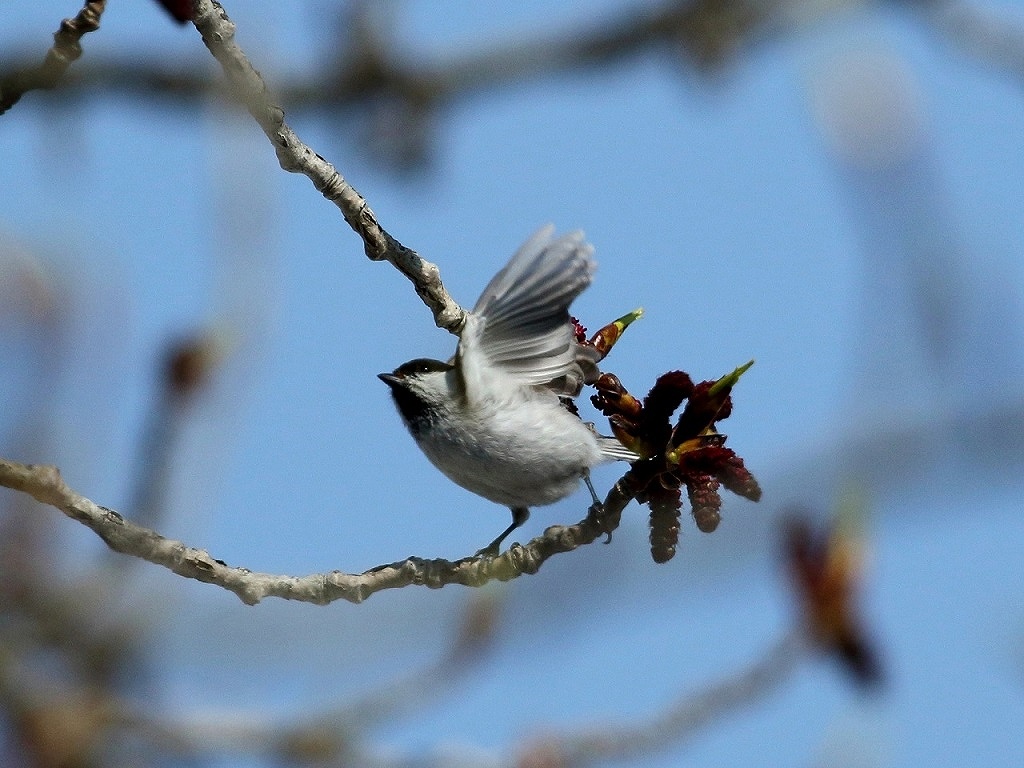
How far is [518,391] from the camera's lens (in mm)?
3973

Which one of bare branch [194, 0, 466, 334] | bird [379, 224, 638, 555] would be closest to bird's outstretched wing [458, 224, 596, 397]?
bird [379, 224, 638, 555]

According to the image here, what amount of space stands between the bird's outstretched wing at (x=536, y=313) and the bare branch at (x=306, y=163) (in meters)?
0.25

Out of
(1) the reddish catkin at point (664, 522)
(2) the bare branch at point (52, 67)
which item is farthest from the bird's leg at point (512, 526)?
(2) the bare branch at point (52, 67)

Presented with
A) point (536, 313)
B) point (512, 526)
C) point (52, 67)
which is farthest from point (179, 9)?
point (512, 526)

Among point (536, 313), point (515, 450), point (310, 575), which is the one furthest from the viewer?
point (515, 450)

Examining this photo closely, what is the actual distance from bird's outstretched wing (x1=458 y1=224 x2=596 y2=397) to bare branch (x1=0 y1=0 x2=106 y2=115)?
1.28 m

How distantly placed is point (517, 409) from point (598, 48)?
2.28 metres

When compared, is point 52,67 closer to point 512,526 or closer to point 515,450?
point 515,450

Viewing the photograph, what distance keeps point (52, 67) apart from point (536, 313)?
1470 millimetres

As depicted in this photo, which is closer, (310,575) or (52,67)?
(52,67)

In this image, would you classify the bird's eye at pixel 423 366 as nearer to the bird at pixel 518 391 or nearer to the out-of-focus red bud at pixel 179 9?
the bird at pixel 518 391

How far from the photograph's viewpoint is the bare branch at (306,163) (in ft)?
8.69

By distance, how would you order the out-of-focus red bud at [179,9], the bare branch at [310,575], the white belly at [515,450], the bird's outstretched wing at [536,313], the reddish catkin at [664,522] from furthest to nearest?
the white belly at [515,450] < the bird's outstretched wing at [536,313] < the reddish catkin at [664,522] < the bare branch at [310,575] < the out-of-focus red bud at [179,9]

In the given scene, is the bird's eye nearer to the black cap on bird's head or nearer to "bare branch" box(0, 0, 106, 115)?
the black cap on bird's head
